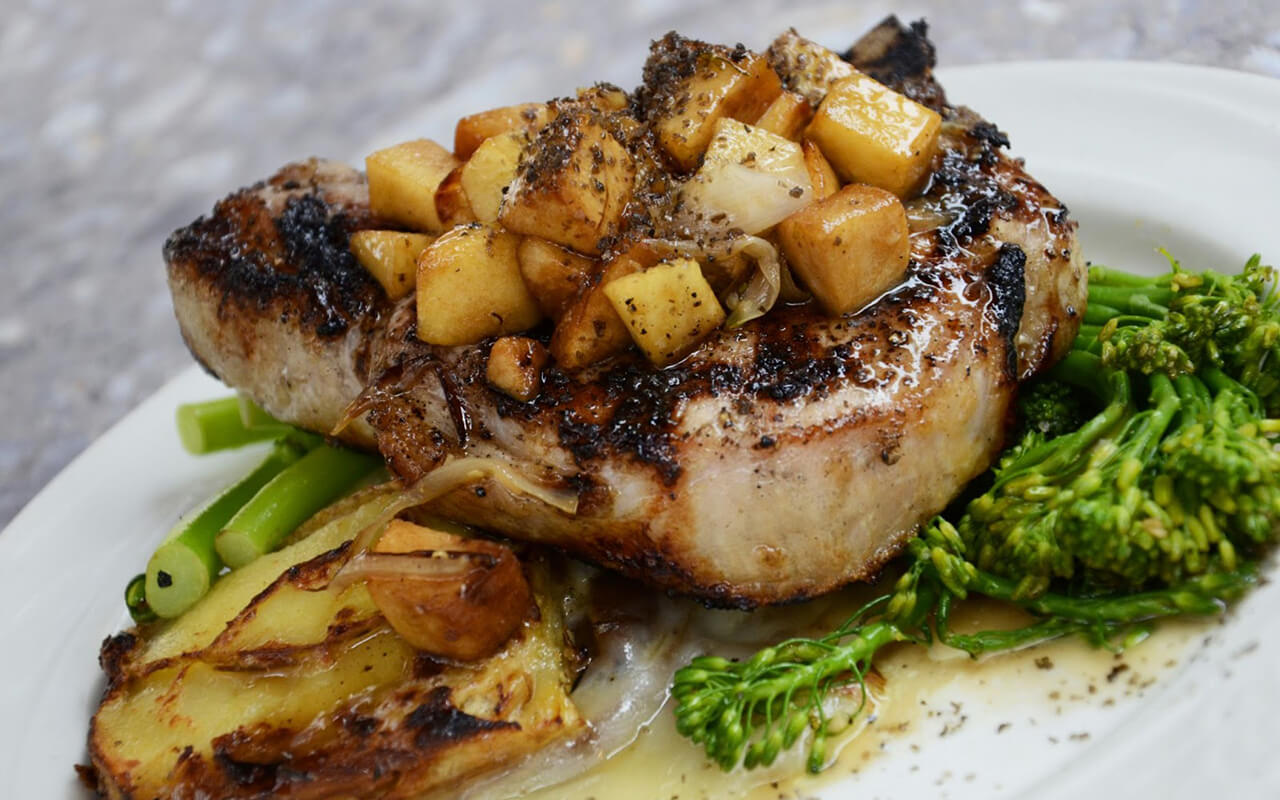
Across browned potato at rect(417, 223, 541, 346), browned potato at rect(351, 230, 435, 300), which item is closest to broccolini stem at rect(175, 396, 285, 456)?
browned potato at rect(351, 230, 435, 300)

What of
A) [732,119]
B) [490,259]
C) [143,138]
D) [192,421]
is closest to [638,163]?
[732,119]

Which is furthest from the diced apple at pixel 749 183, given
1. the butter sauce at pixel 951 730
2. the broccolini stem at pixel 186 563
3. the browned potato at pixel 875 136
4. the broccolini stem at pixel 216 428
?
the broccolini stem at pixel 216 428

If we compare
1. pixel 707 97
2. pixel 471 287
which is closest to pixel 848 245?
pixel 707 97

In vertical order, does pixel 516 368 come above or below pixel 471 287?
below

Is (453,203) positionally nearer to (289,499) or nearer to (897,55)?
(289,499)

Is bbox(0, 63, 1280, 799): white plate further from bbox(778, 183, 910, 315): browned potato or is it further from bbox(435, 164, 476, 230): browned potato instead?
bbox(435, 164, 476, 230): browned potato

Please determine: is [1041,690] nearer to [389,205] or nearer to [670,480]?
[670,480]
